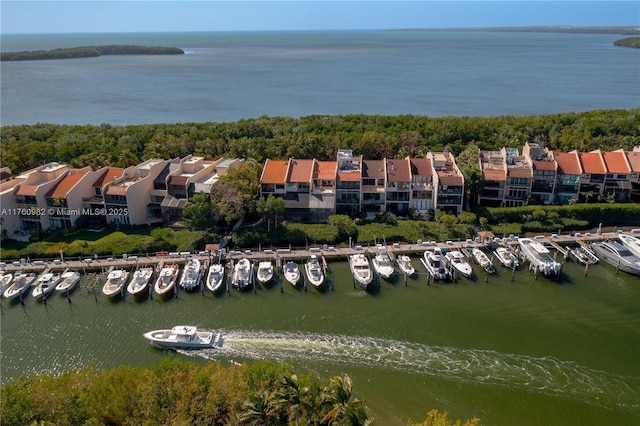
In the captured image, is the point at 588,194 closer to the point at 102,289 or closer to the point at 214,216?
the point at 214,216

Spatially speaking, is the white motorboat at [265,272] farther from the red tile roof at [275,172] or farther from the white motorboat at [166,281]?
the red tile roof at [275,172]

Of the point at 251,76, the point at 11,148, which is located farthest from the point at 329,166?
the point at 251,76

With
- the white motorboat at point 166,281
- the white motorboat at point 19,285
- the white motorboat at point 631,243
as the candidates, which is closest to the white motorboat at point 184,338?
the white motorboat at point 166,281

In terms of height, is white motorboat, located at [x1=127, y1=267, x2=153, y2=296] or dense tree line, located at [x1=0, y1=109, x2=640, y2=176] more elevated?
dense tree line, located at [x1=0, y1=109, x2=640, y2=176]

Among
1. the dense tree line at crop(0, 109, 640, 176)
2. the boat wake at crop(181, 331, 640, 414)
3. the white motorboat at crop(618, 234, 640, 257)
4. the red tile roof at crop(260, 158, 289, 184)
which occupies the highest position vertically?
the dense tree line at crop(0, 109, 640, 176)

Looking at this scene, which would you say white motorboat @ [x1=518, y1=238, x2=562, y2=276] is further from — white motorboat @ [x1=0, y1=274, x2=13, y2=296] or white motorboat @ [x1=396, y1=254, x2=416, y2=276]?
white motorboat @ [x1=0, y1=274, x2=13, y2=296]

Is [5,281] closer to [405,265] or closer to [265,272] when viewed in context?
[265,272]

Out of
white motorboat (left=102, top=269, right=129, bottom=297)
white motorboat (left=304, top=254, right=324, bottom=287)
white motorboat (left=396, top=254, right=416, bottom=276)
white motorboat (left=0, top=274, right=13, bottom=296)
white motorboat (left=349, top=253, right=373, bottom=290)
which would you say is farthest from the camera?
white motorboat (left=396, top=254, right=416, bottom=276)

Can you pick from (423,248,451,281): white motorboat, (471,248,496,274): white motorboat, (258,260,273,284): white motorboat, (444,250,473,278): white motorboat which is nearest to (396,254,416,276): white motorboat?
(423,248,451,281): white motorboat
